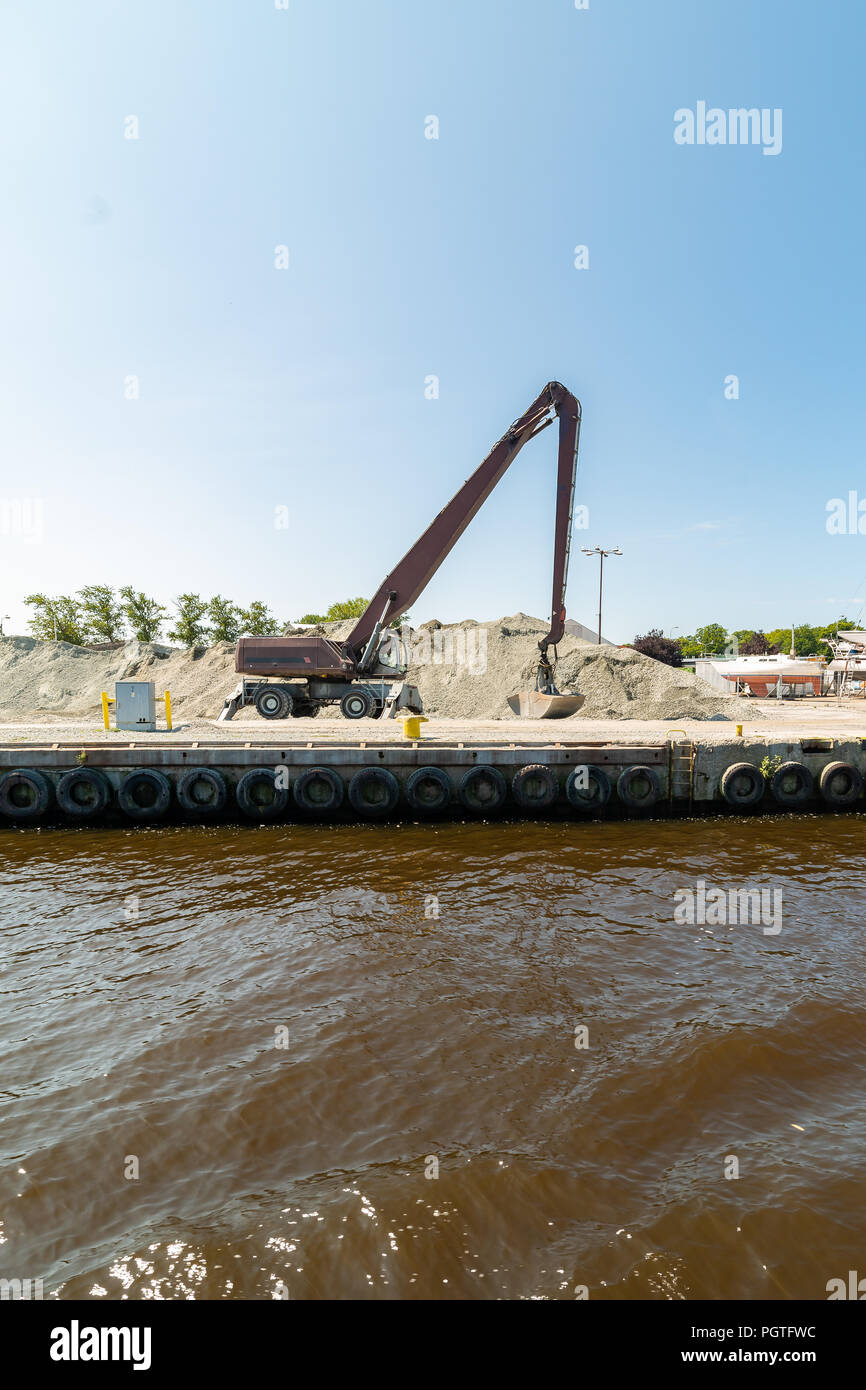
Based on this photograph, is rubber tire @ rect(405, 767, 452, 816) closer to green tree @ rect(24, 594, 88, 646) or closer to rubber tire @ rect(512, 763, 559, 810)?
rubber tire @ rect(512, 763, 559, 810)

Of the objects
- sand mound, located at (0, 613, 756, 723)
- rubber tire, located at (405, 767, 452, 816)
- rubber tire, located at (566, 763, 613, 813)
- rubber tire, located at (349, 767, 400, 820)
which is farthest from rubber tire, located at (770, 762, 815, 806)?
sand mound, located at (0, 613, 756, 723)

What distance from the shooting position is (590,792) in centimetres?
1673

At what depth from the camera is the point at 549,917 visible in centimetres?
989

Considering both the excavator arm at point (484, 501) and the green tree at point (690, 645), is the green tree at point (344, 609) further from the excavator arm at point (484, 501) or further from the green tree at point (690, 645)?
the green tree at point (690, 645)

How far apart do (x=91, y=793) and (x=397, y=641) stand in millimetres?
12714

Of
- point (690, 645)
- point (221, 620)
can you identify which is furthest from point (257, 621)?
point (690, 645)

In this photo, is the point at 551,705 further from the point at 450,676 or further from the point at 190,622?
the point at 190,622

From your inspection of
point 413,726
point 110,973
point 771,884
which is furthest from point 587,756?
point 110,973

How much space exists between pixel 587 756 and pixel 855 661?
5033 centimetres

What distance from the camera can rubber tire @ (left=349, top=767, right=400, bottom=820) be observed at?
53.6 ft

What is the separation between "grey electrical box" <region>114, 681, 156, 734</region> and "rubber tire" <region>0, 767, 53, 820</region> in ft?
14.6

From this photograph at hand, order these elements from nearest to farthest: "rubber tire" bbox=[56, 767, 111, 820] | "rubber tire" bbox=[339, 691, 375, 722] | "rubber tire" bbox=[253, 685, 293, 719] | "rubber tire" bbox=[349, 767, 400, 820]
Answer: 1. "rubber tire" bbox=[56, 767, 111, 820]
2. "rubber tire" bbox=[349, 767, 400, 820]
3. "rubber tire" bbox=[339, 691, 375, 722]
4. "rubber tire" bbox=[253, 685, 293, 719]

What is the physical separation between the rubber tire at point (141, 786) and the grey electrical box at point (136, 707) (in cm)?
468
